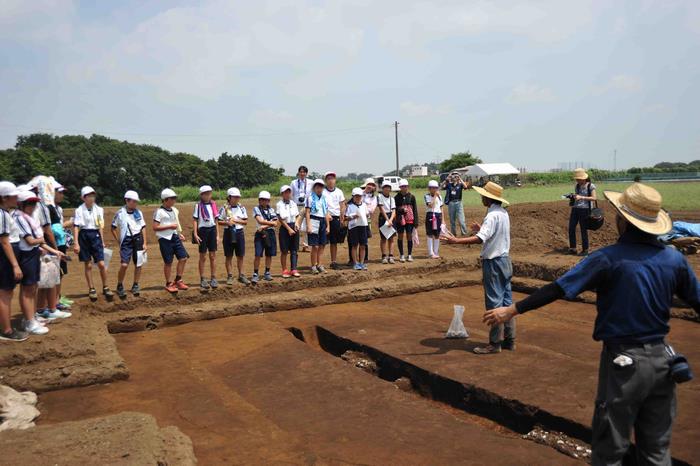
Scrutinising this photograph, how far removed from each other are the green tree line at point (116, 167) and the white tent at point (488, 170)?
2206cm

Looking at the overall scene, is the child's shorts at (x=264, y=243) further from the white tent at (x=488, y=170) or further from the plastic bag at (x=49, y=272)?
the white tent at (x=488, y=170)

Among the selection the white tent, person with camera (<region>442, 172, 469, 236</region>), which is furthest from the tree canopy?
person with camera (<region>442, 172, 469, 236</region>)

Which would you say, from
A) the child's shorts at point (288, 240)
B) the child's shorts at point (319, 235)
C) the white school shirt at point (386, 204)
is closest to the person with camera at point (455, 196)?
the white school shirt at point (386, 204)

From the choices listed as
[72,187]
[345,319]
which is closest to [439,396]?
[345,319]

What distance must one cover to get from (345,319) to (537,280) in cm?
415

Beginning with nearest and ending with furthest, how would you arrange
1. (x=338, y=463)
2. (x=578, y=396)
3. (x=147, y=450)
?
(x=147, y=450) → (x=338, y=463) → (x=578, y=396)

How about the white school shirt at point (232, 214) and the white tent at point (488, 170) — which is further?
the white tent at point (488, 170)

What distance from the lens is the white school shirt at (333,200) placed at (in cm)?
1010

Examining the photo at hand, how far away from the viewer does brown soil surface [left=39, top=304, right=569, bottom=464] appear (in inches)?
155

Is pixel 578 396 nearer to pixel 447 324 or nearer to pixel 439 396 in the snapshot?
pixel 439 396

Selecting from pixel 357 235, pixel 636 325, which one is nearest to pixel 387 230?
pixel 357 235

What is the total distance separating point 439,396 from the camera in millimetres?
5371

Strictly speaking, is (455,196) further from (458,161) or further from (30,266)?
(458,161)

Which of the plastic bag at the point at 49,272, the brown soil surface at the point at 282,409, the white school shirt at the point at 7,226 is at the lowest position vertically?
the brown soil surface at the point at 282,409
